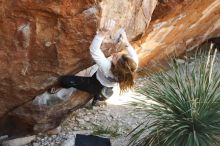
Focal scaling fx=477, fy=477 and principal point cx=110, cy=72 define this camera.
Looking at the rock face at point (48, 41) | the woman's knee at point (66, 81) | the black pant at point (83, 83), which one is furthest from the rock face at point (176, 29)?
the woman's knee at point (66, 81)

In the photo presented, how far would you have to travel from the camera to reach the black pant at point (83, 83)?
6.62 meters

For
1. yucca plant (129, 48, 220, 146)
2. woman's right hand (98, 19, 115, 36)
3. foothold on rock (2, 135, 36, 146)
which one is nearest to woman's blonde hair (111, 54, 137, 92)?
yucca plant (129, 48, 220, 146)

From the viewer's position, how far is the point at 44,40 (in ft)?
19.7

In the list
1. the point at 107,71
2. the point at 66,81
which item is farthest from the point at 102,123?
the point at 107,71

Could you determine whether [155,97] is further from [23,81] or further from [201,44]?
[201,44]

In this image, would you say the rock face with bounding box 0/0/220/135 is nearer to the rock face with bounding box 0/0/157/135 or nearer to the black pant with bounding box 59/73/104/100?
the rock face with bounding box 0/0/157/135

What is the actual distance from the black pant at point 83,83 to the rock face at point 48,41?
116 mm

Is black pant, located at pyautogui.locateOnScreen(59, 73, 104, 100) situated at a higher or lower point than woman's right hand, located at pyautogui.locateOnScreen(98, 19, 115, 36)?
lower

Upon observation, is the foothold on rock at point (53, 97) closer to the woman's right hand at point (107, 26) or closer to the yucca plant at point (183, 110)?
the woman's right hand at point (107, 26)

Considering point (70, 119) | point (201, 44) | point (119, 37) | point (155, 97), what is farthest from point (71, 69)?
point (201, 44)

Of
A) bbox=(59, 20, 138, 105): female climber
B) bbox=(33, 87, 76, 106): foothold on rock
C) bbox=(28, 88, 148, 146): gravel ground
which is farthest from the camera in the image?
bbox=(28, 88, 148, 146): gravel ground

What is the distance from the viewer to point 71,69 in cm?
654

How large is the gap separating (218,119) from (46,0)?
2513 millimetres

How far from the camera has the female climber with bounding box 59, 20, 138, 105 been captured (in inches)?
229
